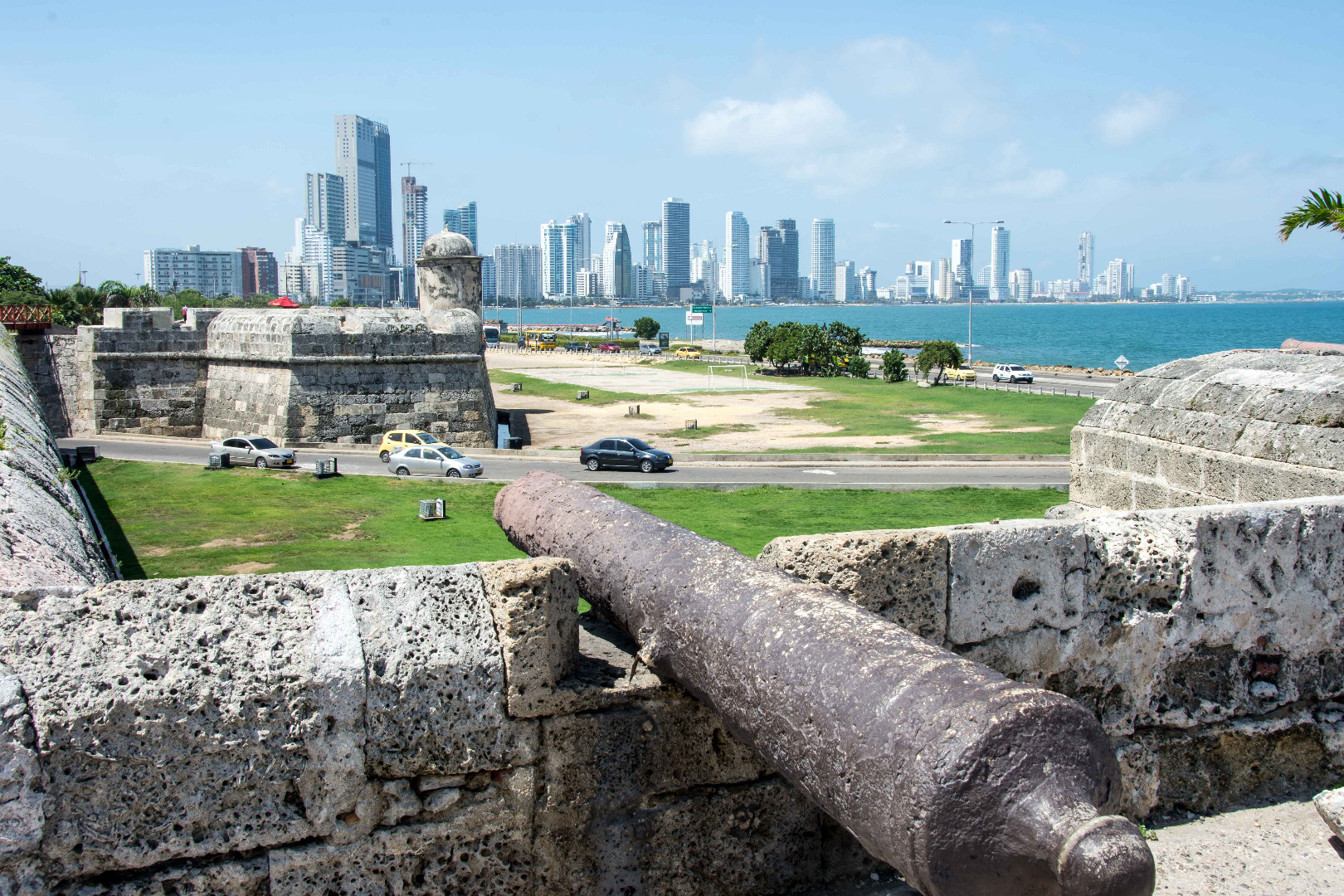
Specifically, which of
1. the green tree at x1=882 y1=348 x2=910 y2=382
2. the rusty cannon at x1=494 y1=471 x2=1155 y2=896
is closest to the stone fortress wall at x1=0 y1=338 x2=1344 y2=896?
the rusty cannon at x1=494 y1=471 x2=1155 y2=896

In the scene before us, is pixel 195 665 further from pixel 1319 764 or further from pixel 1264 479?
pixel 1264 479

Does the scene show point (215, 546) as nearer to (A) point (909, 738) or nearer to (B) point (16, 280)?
(A) point (909, 738)

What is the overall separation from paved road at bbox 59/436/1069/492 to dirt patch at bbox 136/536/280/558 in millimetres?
7403

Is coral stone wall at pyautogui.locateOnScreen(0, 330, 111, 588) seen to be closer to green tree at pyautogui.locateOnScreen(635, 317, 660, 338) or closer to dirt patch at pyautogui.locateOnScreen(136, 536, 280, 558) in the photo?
dirt patch at pyautogui.locateOnScreen(136, 536, 280, 558)

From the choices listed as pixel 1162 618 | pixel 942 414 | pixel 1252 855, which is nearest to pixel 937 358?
pixel 942 414

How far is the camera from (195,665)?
275cm

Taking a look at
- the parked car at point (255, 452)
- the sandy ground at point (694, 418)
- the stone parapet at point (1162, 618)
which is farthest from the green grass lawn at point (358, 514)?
the stone parapet at point (1162, 618)

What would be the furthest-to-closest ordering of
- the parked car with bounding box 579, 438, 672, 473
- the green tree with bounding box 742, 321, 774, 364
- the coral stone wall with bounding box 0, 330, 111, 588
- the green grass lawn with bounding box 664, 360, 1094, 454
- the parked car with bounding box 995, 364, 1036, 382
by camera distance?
the green tree with bounding box 742, 321, 774, 364 < the parked car with bounding box 995, 364, 1036, 382 < the green grass lawn with bounding box 664, 360, 1094, 454 < the parked car with bounding box 579, 438, 672, 473 < the coral stone wall with bounding box 0, 330, 111, 588

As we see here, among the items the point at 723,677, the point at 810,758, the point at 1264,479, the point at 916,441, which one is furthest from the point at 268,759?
the point at 916,441

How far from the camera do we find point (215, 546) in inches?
544

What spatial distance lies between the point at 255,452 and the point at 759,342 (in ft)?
129

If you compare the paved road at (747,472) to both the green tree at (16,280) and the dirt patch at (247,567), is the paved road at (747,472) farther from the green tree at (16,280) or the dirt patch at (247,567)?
the green tree at (16,280)

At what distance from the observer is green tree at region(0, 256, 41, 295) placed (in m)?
55.4

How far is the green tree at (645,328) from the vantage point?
100000 mm
